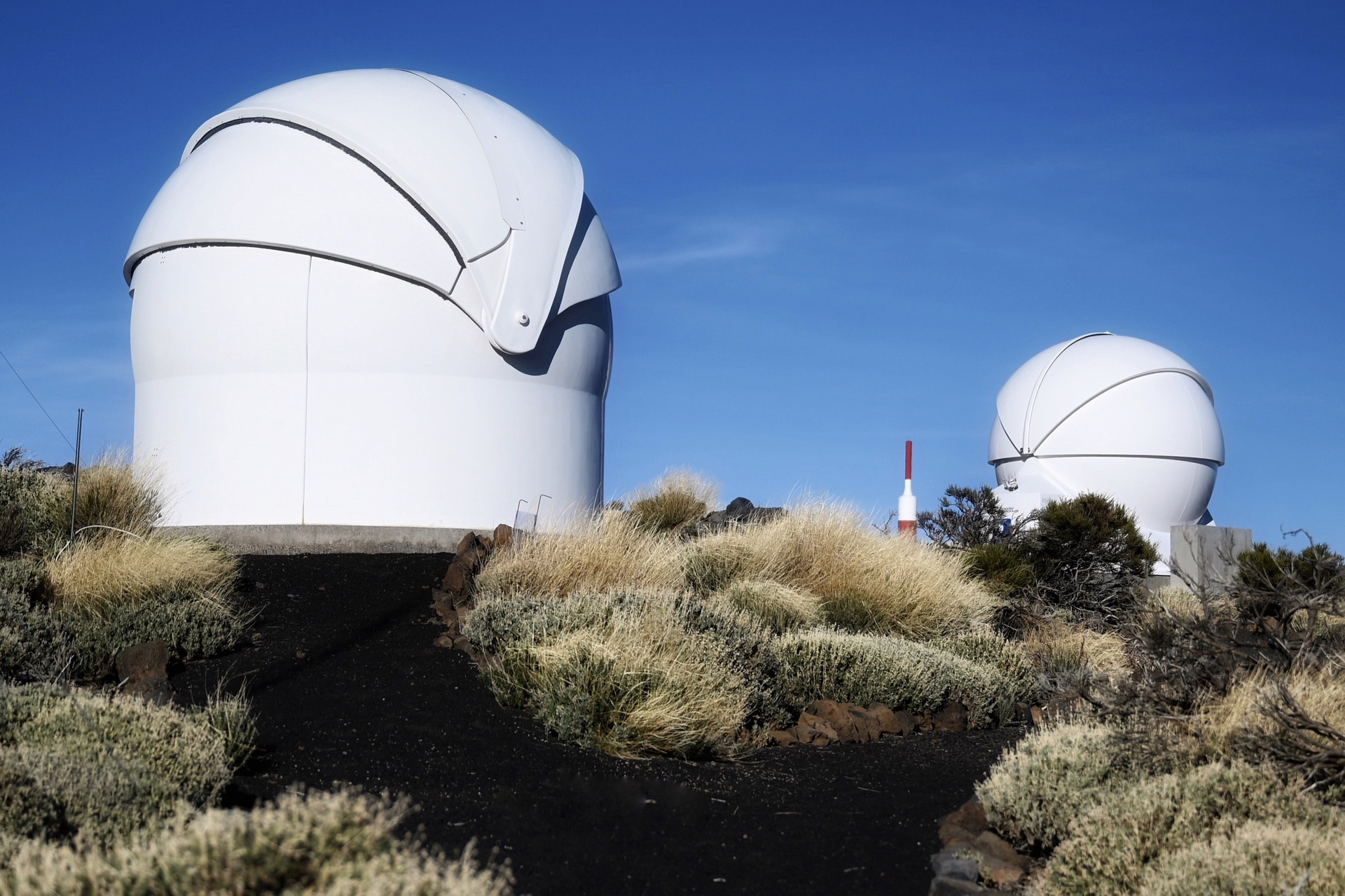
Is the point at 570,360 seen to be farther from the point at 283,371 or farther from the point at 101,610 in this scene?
the point at 101,610

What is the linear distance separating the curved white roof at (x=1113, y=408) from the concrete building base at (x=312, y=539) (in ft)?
47.5

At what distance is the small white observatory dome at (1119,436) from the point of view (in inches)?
838

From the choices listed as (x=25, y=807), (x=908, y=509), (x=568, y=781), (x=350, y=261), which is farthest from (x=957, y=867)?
(x=908, y=509)

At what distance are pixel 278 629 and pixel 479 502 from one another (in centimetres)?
364

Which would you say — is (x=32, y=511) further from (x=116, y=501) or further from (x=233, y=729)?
(x=233, y=729)

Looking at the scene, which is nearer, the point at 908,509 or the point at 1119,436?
the point at 908,509

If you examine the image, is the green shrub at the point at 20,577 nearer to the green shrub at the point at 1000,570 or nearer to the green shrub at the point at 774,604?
the green shrub at the point at 774,604

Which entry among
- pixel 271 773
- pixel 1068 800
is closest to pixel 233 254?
pixel 271 773

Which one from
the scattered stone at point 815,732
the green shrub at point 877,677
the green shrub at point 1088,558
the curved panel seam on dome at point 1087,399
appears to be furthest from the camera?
the curved panel seam on dome at point 1087,399

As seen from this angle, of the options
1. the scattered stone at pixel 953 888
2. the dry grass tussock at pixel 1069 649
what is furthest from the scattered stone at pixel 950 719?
the scattered stone at pixel 953 888

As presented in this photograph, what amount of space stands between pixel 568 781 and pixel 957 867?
1.94 meters

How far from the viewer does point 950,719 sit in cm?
766

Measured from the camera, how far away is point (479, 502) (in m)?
11.6

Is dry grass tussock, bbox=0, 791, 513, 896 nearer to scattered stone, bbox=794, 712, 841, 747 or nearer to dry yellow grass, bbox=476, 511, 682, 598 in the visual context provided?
scattered stone, bbox=794, 712, 841, 747
